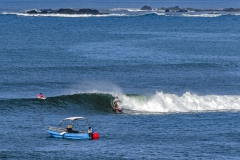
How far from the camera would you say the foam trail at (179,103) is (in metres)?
68.6

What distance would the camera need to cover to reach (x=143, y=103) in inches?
2746

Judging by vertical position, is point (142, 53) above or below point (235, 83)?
above

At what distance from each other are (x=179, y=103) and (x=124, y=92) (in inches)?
345

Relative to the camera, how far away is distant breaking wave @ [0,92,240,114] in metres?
67.9

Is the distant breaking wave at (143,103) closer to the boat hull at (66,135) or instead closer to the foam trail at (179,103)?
the foam trail at (179,103)

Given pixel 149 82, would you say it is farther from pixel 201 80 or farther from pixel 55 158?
pixel 55 158

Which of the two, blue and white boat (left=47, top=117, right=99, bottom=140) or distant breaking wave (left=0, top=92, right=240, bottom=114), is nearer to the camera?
blue and white boat (left=47, top=117, right=99, bottom=140)

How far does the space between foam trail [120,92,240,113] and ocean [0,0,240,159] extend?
4.0 inches

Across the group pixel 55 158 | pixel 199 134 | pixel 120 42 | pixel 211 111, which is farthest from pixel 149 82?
pixel 120 42

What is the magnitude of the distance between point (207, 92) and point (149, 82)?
8885 millimetres

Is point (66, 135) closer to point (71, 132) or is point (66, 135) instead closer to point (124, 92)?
point (71, 132)

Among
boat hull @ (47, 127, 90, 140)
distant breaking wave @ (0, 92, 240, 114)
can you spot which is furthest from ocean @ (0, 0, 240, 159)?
boat hull @ (47, 127, 90, 140)

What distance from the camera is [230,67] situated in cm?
9669

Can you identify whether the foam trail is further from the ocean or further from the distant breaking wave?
the ocean
